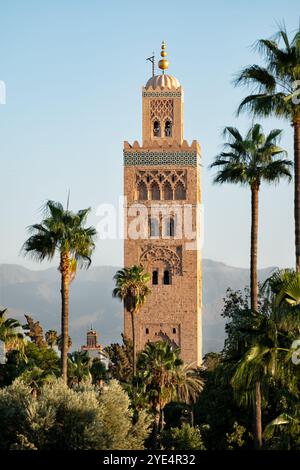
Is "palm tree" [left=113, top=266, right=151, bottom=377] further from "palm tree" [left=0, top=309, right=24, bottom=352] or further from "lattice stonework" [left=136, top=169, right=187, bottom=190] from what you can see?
"lattice stonework" [left=136, top=169, right=187, bottom=190]

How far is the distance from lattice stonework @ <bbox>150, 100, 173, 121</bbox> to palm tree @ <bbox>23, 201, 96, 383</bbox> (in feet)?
124

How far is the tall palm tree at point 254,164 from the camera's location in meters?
37.9

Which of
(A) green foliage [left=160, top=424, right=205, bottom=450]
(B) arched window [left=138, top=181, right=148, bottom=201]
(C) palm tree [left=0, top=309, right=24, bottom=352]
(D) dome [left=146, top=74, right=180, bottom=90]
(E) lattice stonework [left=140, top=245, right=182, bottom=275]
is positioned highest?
(D) dome [left=146, top=74, right=180, bottom=90]

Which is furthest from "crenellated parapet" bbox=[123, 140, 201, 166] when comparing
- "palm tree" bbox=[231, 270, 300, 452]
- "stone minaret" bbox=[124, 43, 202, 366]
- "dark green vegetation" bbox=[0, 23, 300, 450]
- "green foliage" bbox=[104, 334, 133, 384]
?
"palm tree" bbox=[231, 270, 300, 452]

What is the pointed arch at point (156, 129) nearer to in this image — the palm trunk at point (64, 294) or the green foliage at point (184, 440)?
the palm trunk at point (64, 294)

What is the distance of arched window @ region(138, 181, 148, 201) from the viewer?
253ft

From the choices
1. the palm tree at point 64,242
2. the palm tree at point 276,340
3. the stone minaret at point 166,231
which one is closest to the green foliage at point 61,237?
the palm tree at point 64,242

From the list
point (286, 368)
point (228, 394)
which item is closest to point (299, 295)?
point (286, 368)

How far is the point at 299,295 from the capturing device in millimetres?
25125

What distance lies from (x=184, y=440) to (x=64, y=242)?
24.2 ft
